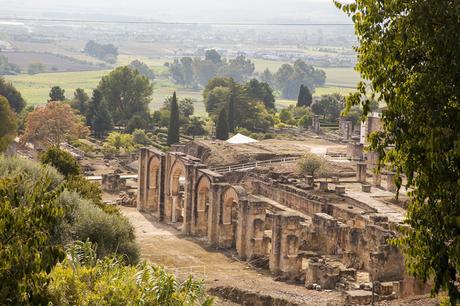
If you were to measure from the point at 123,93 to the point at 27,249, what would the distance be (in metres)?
70.3

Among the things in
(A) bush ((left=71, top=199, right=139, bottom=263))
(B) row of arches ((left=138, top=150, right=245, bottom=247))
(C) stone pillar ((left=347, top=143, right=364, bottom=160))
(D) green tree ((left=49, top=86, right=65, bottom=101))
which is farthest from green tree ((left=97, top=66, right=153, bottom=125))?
(A) bush ((left=71, top=199, right=139, bottom=263))

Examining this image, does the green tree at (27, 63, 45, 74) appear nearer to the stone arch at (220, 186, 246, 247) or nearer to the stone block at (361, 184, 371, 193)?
the stone block at (361, 184, 371, 193)

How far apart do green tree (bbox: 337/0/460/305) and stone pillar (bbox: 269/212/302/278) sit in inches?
798

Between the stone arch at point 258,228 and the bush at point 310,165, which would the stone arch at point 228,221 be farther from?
the bush at point 310,165

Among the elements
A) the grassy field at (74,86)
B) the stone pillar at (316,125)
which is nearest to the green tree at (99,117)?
the stone pillar at (316,125)

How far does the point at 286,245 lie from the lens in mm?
34688

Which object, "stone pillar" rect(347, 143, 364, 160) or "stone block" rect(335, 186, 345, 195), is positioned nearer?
"stone block" rect(335, 186, 345, 195)

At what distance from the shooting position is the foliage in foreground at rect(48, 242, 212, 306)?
54.0ft

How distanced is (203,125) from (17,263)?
67406 mm

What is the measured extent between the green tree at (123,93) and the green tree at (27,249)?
67.5m

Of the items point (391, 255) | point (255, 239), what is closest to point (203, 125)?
point (255, 239)

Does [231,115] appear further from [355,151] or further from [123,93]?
[355,151]

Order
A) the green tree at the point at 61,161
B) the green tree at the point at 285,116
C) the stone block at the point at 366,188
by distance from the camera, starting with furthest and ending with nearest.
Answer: the green tree at the point at 285,116
the stone block at the point at 366,188
the green tree at the point at 61,161

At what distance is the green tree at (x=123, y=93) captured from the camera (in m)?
81.6
